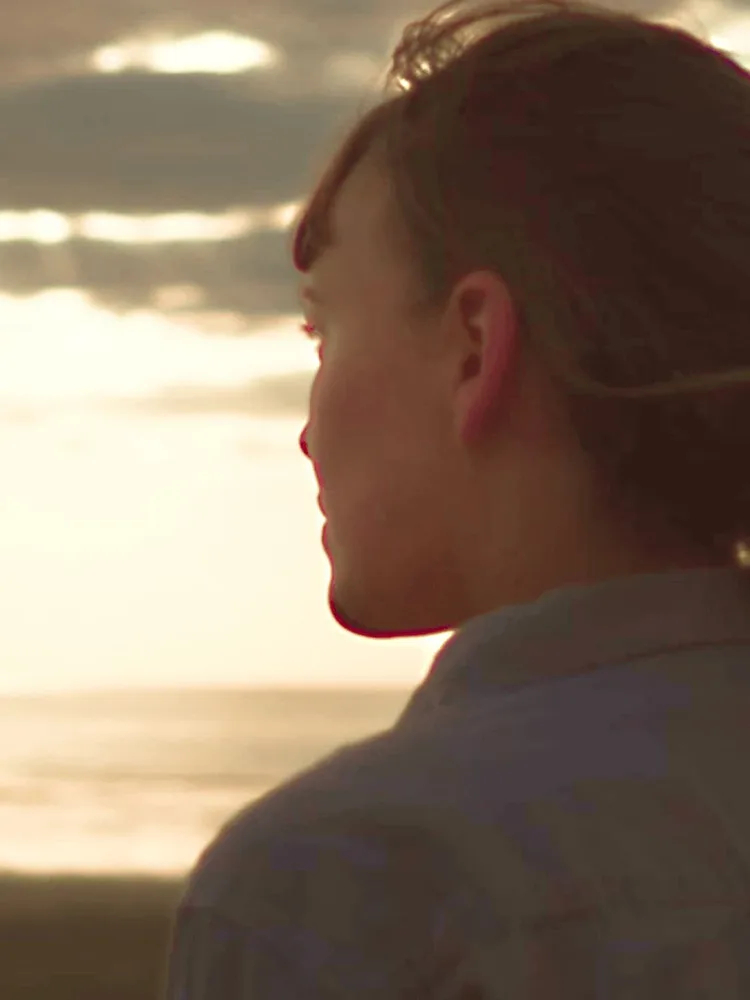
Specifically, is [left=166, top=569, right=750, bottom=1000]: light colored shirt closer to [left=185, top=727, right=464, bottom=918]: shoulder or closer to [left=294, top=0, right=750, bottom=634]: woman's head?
[left=185, top=727, right=464, bottom=918]: shoulder

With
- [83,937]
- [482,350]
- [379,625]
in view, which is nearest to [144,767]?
[83,937]

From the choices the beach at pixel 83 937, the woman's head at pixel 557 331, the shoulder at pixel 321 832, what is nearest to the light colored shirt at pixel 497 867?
the shoulder at pixel 321 832

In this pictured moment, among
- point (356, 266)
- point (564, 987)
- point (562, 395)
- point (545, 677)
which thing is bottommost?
point (564, 987)

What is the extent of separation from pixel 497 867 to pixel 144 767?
37.9 meters

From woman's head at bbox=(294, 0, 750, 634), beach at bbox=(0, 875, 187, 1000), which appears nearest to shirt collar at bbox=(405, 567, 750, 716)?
woman's head at bbox=(294, 0, 750, 634)

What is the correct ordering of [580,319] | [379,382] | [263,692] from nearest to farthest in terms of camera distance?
[580,319] < [379,382] < [263,692]

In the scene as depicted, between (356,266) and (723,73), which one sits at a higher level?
(723,73)

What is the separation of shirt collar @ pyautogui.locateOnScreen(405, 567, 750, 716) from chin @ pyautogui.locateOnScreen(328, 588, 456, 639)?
201 millimetres

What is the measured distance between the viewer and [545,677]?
1.66 metres

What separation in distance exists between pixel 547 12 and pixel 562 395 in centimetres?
49

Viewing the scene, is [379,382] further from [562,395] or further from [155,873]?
[155,873]

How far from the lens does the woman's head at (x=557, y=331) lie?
5.75 ft

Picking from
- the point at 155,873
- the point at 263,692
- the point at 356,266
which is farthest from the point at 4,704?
the point at 356,266

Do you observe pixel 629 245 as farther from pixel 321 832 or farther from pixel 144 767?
pixel 144 767
